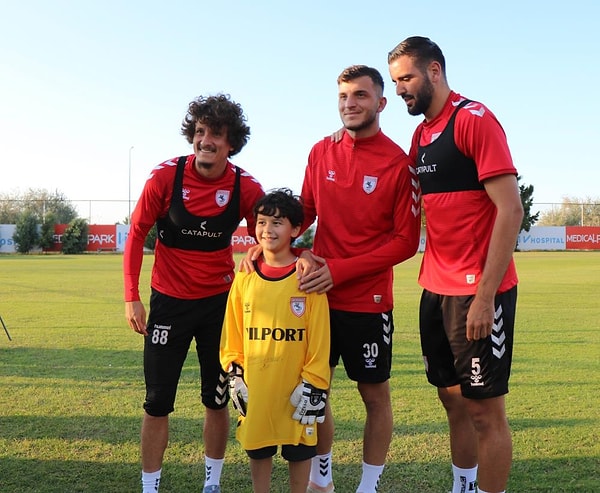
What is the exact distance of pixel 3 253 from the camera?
1924 inches

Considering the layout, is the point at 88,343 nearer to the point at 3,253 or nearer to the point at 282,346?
the point at 282,346

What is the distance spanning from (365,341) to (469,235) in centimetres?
91

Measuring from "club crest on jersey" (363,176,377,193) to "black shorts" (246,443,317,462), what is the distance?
4.86 ft

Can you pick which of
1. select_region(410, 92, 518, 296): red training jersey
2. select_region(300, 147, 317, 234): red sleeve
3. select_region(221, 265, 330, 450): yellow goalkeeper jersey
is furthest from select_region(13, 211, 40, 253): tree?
select_region(410, 92, 518, 296): red training jersey

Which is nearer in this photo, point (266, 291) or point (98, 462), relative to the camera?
point (266, 291)

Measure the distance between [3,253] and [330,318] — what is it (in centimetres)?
5150

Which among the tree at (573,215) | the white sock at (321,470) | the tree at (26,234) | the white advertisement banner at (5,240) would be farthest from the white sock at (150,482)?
the tree at (573,215)

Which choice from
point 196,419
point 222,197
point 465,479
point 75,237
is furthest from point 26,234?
point 465,479

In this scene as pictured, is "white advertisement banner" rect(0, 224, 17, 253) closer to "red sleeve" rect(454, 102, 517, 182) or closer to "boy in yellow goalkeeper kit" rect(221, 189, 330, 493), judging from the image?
"boy in yellow goalkeeper kit" rect(221, 189, 330, 493)

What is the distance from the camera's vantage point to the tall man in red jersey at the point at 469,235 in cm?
300

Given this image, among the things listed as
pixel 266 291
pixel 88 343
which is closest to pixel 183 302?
pixel 266 291

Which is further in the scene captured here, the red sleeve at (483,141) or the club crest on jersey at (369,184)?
the club crest on jersey at (369,184)

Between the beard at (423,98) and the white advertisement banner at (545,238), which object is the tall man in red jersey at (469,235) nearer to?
the beard at (423,98)

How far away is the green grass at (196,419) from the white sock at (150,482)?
0.80ft
